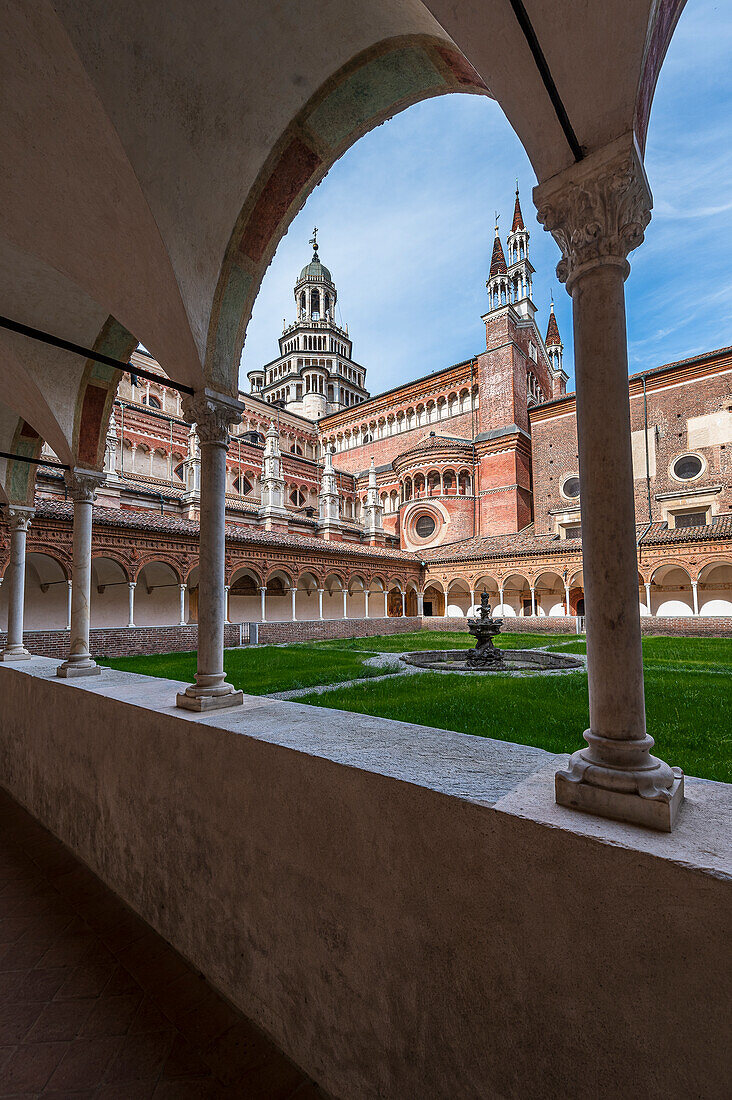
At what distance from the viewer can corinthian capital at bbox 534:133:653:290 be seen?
192 centimetres

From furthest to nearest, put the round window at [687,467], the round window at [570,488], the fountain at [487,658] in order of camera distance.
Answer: the round window at [570,488]
the round window at [687,467]
the fountain at [487,658]

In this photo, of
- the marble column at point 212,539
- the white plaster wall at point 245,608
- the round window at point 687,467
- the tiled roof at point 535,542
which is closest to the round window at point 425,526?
the tiled roof at point 535,542

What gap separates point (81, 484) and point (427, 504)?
28.3 m

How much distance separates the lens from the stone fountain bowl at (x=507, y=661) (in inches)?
375

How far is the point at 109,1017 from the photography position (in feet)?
9.17

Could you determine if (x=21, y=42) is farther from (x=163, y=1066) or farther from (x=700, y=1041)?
(x=163, y=1066)

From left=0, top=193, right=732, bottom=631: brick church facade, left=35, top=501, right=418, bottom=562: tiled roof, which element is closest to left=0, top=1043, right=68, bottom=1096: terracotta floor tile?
left=35, top=501, right=418, bottom=562: tiled roof

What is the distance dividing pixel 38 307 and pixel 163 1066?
6262 millimetres

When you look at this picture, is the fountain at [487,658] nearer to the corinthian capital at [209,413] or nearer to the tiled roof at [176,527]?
the corinthian capital at [209,413]

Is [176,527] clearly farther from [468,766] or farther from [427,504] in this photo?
[427,504]

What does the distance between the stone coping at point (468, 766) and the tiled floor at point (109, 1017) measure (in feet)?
4.84

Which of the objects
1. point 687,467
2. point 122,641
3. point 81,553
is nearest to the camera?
point 81,553

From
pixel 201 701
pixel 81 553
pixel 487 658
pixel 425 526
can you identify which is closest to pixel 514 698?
pixel 201 701

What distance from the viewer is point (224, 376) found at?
432cm
